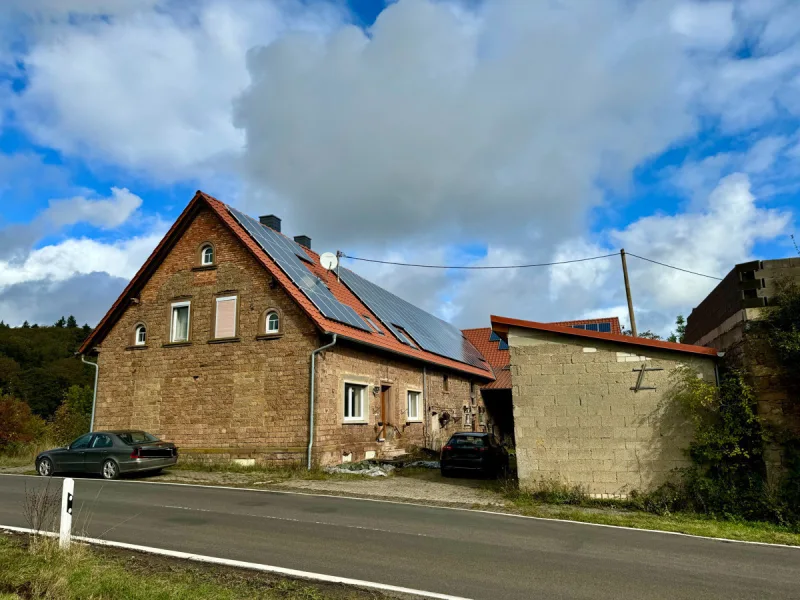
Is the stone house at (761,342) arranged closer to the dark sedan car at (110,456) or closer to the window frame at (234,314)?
the window frame at (234,314)

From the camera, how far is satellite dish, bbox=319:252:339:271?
23.0m

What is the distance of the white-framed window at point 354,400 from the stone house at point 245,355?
6 centimetres

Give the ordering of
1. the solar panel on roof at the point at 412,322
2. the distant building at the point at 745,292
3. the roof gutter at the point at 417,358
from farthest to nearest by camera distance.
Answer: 1. the solar panel on roof at the point at 412,322
2. the roof gutter at the point at 417,358
3. the distant building at the point at 745,292

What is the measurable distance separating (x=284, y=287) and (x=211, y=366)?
3747mm

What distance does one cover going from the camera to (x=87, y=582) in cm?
574

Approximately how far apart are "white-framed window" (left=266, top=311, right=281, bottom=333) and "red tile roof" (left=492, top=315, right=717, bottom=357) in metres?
7.46

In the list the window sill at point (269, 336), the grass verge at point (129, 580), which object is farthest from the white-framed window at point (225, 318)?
the grass verge at point (129, 580)

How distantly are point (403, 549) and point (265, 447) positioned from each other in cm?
1081

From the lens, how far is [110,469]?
15.7 metres

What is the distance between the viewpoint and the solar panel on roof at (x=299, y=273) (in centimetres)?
1894

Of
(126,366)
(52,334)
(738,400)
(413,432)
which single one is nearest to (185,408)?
(126,366)

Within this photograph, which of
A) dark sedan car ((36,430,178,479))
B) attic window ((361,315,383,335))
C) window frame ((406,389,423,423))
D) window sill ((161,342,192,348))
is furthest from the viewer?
window frame ((406,389,423,423))

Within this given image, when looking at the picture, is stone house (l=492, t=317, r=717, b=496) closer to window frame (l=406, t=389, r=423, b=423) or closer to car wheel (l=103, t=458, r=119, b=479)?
window frame (l=406, t=389, r=423, b=423)

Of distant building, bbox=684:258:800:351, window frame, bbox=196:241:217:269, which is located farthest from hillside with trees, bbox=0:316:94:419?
distant building, bbox=684:258:800:351
